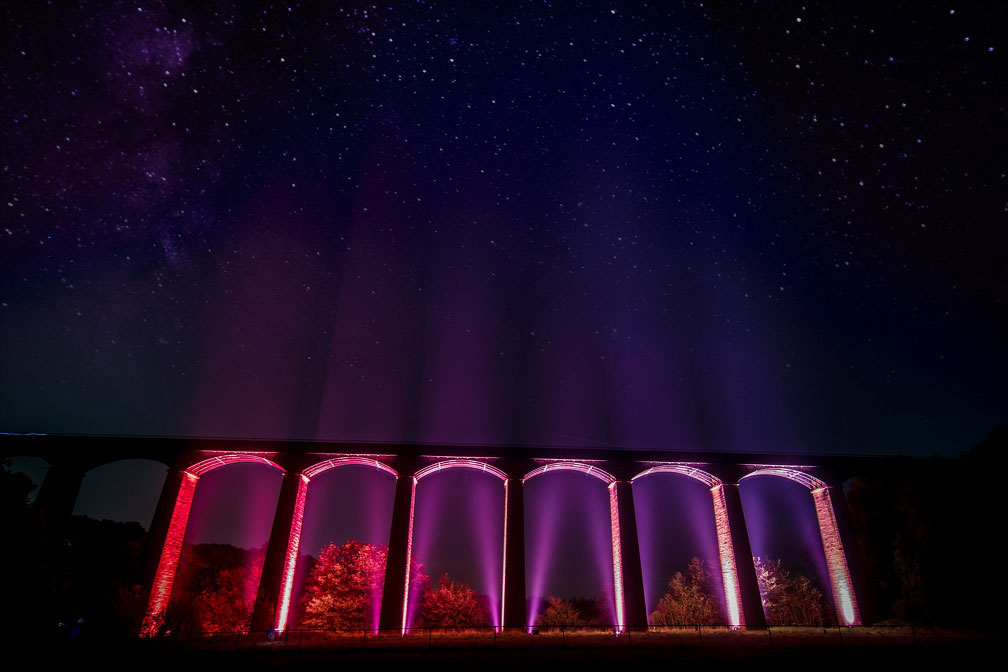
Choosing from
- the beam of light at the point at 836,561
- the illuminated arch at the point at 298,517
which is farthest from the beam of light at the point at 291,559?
the beam of light at the point at 836,561

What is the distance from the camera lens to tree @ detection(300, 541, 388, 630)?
37.1m

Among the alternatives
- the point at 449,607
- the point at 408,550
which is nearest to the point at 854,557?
the point at 408,550

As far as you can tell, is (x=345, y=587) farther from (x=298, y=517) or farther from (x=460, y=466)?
(x=460, y=466)

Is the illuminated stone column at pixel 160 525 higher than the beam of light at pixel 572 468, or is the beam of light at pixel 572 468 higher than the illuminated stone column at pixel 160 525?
the beam of light at pixel 572 468

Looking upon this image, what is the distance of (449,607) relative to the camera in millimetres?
44156

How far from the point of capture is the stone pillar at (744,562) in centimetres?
2666

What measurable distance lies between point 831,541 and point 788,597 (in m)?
16.6

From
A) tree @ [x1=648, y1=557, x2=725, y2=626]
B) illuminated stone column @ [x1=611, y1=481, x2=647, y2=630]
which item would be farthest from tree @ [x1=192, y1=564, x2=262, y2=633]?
tree @ [x1=648, y1=557, x2=725, y2=626]

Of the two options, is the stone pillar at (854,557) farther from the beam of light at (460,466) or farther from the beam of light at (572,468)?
the beam of light at (460,466)

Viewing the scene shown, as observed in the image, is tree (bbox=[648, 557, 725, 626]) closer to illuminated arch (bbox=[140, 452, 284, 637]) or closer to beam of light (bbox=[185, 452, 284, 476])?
beam of light (bbox=[185, 452, 284, 476])

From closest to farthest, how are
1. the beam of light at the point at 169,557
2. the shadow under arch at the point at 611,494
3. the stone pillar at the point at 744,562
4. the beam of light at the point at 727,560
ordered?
the beam of light at the point at 169,557 < the stone pillar at the point at 744,562 < the beam of light at the point at 727,560 < the shadow under arch at the point at 611,494

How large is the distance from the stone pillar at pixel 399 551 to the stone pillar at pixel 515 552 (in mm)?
5180

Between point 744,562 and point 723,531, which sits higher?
point 723,531

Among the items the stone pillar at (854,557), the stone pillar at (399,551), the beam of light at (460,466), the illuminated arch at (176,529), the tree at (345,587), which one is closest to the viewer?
the illuminated arch at (176,529)
